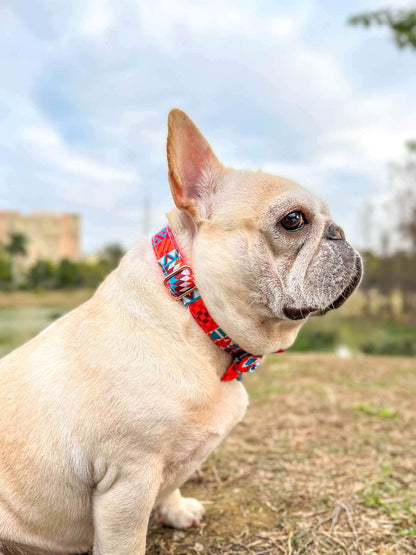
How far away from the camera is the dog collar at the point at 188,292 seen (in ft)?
6.51

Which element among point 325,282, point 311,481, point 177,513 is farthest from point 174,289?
point 311,481

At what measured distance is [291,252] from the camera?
2.04m

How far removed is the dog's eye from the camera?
203 cm

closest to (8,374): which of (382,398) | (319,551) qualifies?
(319,551)

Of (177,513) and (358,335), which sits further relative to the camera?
(358,335)

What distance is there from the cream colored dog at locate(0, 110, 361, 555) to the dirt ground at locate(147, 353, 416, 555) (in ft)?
2.34

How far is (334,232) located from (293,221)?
228mm

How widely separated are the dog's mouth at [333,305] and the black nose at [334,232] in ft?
0.45

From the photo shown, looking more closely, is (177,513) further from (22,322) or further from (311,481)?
(22,322)

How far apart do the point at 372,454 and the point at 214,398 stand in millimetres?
2145

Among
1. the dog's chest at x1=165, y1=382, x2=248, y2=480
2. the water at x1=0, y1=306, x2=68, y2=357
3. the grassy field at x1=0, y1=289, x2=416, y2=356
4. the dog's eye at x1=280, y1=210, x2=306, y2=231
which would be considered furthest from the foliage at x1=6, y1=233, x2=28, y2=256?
the dog's eye at x1=280, y1=210, x2=306, y2=231

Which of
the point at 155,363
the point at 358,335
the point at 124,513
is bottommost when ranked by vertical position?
the point at 358,335

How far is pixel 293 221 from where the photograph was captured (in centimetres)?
204

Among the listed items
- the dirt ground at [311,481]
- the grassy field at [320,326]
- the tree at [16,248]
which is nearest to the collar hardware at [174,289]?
the dirt ground at [311,481]
